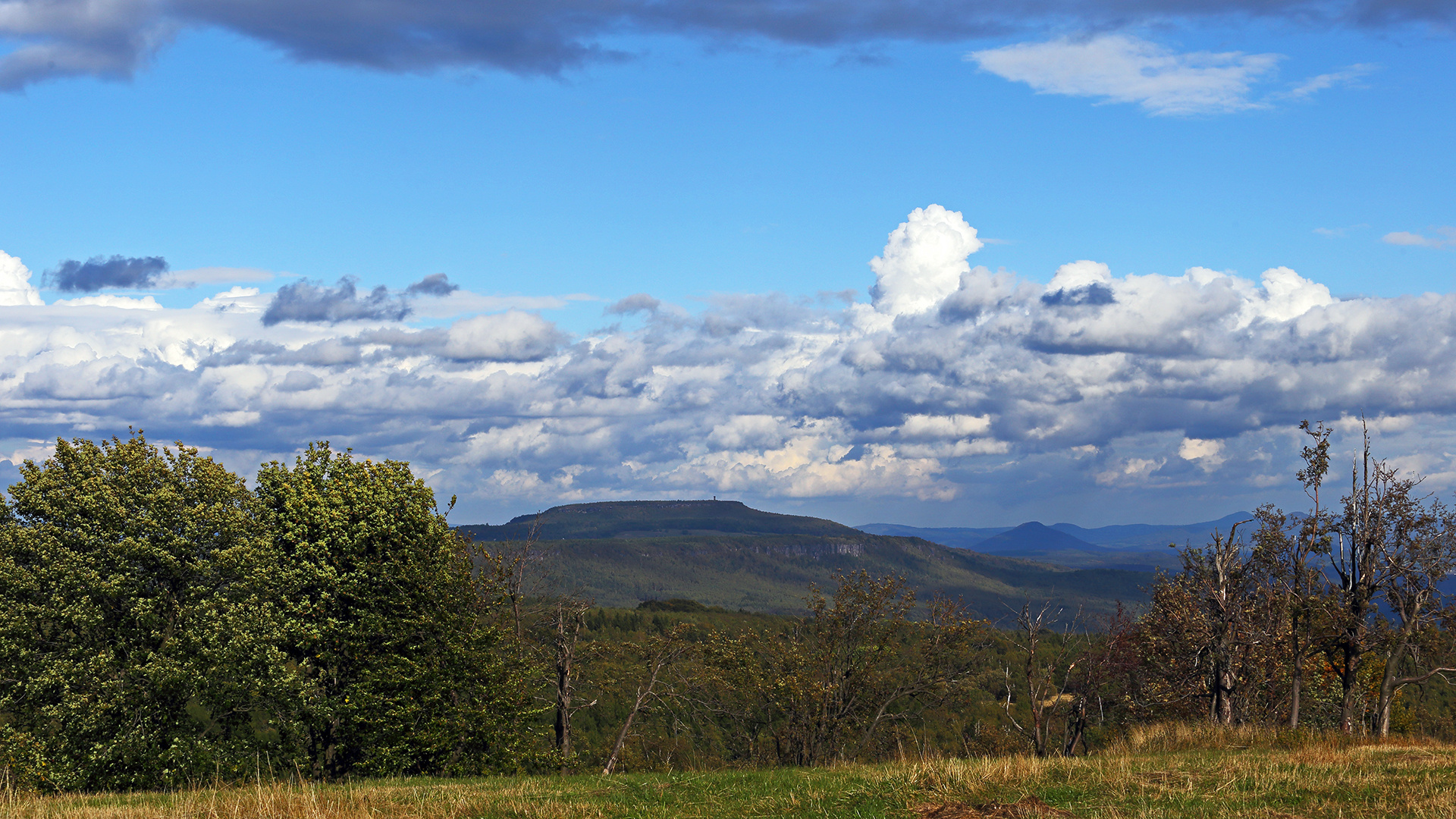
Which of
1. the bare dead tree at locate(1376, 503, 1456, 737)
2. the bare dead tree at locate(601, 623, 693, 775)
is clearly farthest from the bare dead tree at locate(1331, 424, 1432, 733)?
the bare dead tree at locate(601, 623, 693, 775)

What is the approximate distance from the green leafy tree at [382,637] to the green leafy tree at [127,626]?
5.69ft

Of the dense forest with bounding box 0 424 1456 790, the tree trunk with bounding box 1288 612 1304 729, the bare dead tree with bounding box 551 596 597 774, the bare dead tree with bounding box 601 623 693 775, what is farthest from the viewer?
the bare dead tree with bounding box 601 623 693 775

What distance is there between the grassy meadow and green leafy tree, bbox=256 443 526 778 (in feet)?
47.0

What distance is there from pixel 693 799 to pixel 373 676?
2227cm

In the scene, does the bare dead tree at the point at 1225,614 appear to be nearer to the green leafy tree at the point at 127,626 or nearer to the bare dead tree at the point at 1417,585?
the bare dead tree at the point at 1417,585

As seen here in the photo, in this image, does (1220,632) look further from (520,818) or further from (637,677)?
(520,818)

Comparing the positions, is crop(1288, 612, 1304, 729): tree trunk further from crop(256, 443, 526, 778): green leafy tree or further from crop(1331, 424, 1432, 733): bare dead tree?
crop(256, 443, 526, 778): green leafy tree

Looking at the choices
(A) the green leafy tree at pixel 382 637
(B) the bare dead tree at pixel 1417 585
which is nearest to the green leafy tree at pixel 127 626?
(A) the green leafy tree at pixel 382 637

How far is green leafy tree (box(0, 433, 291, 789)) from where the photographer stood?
3384cm

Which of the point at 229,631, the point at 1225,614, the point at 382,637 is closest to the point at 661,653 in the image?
the point at 382,637

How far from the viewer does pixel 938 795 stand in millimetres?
16750

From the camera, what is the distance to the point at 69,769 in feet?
109

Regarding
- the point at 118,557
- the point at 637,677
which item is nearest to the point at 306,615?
the point at 118,557

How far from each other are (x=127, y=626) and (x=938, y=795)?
32898 mm
